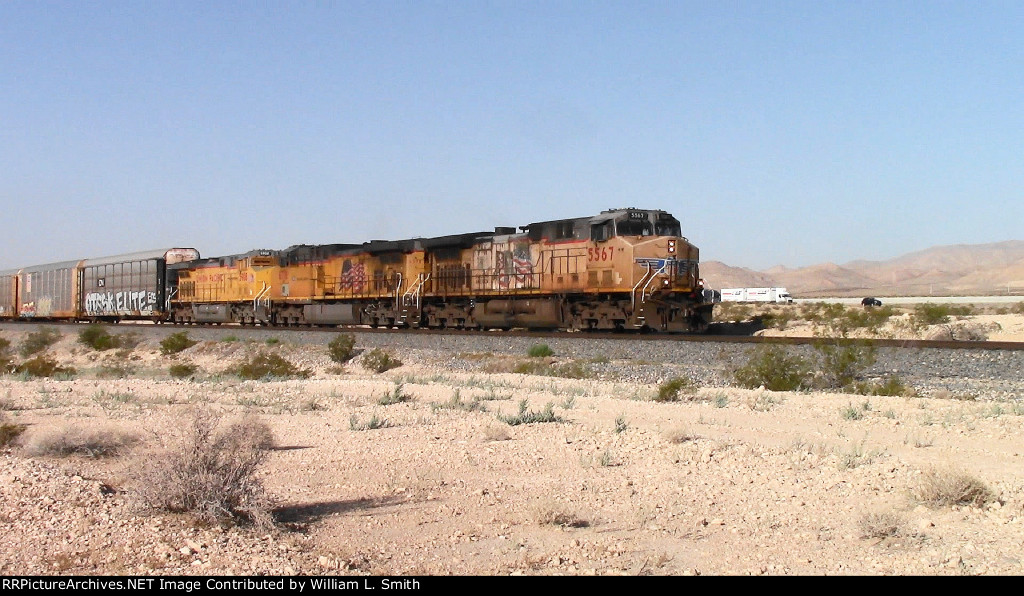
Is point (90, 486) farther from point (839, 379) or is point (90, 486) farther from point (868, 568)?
point (839, 379)

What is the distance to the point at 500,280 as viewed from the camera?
2684cm

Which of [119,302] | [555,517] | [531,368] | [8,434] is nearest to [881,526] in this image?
[555,517]

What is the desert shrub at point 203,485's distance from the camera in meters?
6.49

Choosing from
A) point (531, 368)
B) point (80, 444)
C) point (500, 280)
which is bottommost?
point (531, 368)

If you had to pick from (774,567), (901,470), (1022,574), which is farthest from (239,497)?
(901,470)

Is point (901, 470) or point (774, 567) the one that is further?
point (901, 470)

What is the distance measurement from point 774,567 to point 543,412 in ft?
23.1

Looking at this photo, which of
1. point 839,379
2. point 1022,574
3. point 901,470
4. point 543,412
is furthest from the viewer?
point 839,379

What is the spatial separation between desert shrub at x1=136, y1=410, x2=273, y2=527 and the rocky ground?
0.13 metres

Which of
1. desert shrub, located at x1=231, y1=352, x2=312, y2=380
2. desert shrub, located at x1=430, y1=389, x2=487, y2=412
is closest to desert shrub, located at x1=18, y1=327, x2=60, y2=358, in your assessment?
desert shrub, located at x1=231, y1=352, x2=312, y2=380

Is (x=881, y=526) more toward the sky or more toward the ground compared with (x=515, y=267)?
more toward the ground

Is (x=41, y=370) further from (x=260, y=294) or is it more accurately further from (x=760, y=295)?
(x=760, y=295)

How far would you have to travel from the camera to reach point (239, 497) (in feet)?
21.9

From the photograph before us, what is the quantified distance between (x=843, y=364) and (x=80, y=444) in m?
13.3
